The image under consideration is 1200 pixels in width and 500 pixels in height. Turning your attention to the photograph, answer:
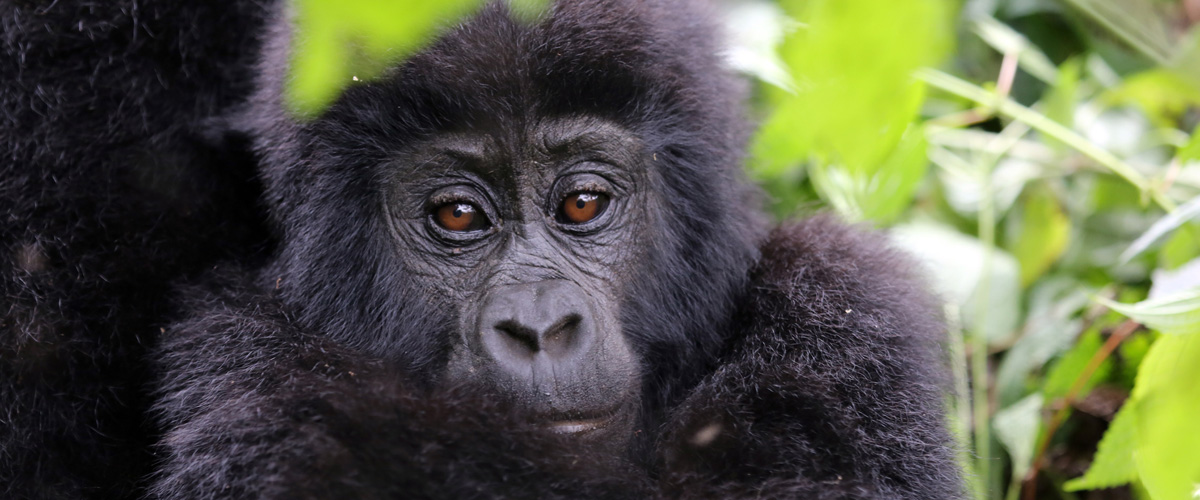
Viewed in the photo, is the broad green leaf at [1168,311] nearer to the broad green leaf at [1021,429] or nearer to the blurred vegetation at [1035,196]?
the blurred vegetation at [1035,196]

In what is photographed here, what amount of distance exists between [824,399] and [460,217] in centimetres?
86

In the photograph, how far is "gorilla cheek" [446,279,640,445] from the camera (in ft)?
6.61

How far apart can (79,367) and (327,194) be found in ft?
2.36

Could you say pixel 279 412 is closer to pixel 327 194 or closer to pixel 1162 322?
pixel 327 194

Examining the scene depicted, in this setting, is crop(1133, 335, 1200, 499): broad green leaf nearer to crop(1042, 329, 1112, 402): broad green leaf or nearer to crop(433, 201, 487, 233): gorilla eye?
crop(433, 201, 487, 233): gorilla eye

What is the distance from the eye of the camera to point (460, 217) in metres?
2.21

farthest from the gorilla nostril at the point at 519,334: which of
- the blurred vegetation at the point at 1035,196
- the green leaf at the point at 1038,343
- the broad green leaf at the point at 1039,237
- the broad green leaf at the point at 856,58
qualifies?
the broad green leaf at the point at 1039,237

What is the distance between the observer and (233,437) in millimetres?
1959

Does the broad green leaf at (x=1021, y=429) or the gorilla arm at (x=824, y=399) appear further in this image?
the broad green leaf at (x=1021, y=429)

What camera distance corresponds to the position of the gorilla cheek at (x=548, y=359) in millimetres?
2014

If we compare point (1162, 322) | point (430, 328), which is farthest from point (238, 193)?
point (1162, 322)

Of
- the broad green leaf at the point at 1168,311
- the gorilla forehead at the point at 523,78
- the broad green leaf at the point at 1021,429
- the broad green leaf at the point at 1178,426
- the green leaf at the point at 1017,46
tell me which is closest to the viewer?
the broad green leaf at the point at 1178,426

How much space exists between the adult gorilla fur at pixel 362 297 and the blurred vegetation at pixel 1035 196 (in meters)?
0.19

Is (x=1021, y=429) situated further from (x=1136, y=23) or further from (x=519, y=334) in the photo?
(x=519, y=334)
